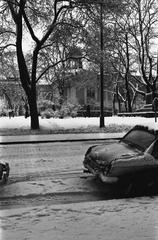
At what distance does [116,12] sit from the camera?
2234cm

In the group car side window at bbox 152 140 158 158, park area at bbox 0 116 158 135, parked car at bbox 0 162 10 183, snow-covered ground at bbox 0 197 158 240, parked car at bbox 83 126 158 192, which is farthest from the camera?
park area at bbox 0 116 158 135

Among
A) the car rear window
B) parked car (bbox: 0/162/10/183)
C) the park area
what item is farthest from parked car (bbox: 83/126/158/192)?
the park area

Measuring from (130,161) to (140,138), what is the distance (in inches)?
45.4

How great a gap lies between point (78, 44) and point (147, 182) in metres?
18.1

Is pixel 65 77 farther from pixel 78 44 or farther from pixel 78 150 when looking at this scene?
pixel 78 150

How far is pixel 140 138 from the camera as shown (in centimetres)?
821

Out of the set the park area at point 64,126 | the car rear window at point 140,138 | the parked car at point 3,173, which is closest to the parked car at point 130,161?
the car rear window at point 140,138

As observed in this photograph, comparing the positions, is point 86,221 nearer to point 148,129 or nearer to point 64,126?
point 148,129

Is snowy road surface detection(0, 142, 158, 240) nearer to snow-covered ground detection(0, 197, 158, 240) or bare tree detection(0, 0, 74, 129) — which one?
snow-covered ground detection(0, 197, 158, 240)

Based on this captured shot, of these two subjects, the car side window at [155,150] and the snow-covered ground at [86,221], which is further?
the car side window at [155,150]

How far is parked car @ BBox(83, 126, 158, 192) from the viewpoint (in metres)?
7.13

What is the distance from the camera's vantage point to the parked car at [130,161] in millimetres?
7129

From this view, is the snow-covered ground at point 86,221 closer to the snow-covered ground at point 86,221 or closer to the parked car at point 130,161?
the snow-covered ground at point 86,221

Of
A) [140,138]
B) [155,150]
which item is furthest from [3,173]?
[155,150]
